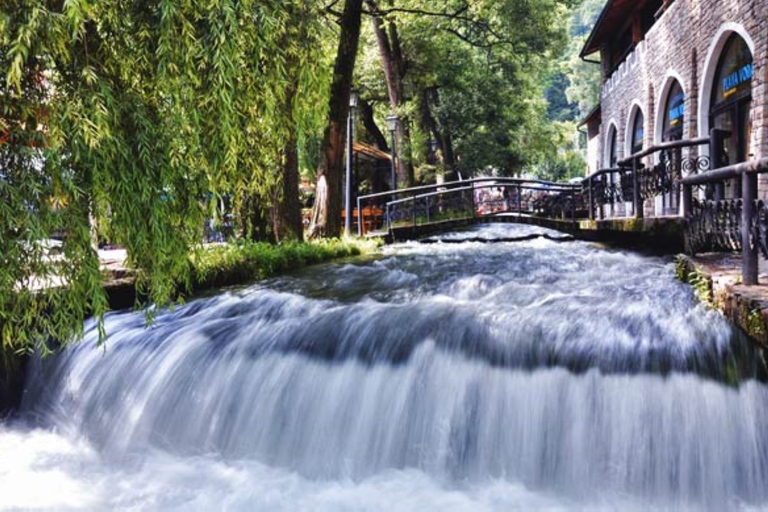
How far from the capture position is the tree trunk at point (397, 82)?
67.7ft

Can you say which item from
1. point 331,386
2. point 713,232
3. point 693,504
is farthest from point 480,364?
point 713,232

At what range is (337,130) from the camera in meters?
12.4

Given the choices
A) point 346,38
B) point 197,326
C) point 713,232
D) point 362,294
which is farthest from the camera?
point 346,38

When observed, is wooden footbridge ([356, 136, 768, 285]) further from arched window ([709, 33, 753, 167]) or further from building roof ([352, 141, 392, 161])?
building roof ([352, 141, 392, 161])

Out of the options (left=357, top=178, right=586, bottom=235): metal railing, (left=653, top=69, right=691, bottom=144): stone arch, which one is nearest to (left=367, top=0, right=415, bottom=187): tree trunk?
(left=357, top=178, right=586, bottom=235): metal railing

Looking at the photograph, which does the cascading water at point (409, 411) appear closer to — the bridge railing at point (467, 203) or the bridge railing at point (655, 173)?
the bridge railing at point (655, 173)

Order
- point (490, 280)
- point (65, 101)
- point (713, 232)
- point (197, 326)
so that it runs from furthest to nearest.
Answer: point (490, 280) → point (197, 326) → point (713, 232) → point (65, 101)

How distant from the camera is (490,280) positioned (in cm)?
820

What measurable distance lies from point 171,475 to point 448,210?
16.8m

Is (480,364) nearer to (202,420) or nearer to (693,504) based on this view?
(693,504)

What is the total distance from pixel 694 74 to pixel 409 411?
34.9ft

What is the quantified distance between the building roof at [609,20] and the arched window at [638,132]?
3.01 m

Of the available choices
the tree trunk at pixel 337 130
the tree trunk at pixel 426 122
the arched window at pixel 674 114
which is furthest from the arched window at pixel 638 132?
the tree trunk at pixel 337 130

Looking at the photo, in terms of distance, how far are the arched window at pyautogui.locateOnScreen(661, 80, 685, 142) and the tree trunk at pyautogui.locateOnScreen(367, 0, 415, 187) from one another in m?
8.57
